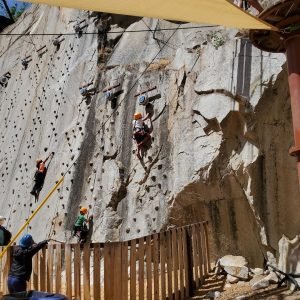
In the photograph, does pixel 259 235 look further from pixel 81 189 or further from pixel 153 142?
pixel 81 189

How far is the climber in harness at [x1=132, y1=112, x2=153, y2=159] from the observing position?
943 cm

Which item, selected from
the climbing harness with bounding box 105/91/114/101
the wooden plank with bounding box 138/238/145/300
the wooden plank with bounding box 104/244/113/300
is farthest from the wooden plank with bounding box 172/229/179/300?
the climbing harness with bounding box 105/91/114/101

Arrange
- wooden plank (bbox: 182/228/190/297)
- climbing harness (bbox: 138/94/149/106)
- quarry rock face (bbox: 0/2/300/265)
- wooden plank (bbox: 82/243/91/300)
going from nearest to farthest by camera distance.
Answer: wooden plank (bbox: 82/243/91/300), wooden plank (bbox: 182/228/190/297), quarry rock face (bbox: 0/2/300/265), climbing harness (bbox: 138/94/149/106)

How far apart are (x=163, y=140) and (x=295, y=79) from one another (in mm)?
4248

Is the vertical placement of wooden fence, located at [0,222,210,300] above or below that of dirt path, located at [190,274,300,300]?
above

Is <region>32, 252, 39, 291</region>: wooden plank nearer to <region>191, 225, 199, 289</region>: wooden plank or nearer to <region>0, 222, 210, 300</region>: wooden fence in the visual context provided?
<region>0, 222, 210, 300</region>: wooden fence

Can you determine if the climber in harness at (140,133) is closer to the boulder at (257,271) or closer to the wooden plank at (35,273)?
the boulder at (257,271)

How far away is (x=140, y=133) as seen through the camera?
9.40m

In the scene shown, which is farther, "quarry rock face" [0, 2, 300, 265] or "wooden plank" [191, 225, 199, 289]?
"quarry rock face" [0, 2, 300, 265]

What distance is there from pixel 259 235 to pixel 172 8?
396 cm

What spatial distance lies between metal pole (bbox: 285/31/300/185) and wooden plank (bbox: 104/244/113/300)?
244cm

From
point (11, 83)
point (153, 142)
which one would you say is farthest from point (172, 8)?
point (11, 83)

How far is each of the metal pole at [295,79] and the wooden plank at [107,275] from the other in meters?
2.44

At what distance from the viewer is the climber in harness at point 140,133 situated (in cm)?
943
